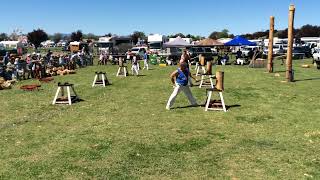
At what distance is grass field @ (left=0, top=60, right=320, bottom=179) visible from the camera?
26.3ft

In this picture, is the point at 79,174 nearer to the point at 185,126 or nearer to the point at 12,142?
the point at 12,142

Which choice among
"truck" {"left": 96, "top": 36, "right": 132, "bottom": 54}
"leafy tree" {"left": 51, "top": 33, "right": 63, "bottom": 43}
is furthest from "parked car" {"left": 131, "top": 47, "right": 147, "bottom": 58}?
"leafy tree" {"left": 51, "top": 33, "right": 63, "bottom": 43}

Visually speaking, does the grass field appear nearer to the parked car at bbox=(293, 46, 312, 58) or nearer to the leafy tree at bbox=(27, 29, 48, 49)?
the parked car at bbox=(293, 46, 312, 58)

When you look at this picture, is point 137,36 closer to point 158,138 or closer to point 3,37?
point 3,37

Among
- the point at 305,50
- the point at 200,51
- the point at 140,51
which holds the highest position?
the point at 200,51

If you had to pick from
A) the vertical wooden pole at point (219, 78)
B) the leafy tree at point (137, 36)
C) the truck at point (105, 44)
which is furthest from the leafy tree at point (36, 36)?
the vertical wooden pole at point (219, 78)

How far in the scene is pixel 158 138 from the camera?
34.2 ft

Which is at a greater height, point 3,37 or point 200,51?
point 3,37

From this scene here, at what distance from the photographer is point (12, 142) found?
33.6ft

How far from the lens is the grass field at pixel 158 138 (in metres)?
8.02

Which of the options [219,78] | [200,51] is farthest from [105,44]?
[219,78]

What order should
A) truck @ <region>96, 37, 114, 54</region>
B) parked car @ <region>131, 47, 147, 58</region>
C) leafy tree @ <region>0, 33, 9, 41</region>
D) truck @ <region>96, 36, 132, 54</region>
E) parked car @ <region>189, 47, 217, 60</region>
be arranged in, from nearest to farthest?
parked car @ <region>189, 47, 217, 60</region> → parked car @ <region>131, 47, 147, 58</region> → truck @ <region>96, 36, 132, 54</region> → truck @ <region>96, 37, 114, 54</region> → leafy tree @ <region>0, 33, 9, 41</region>

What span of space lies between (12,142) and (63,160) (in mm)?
2234

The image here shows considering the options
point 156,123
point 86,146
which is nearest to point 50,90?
point 156,123
